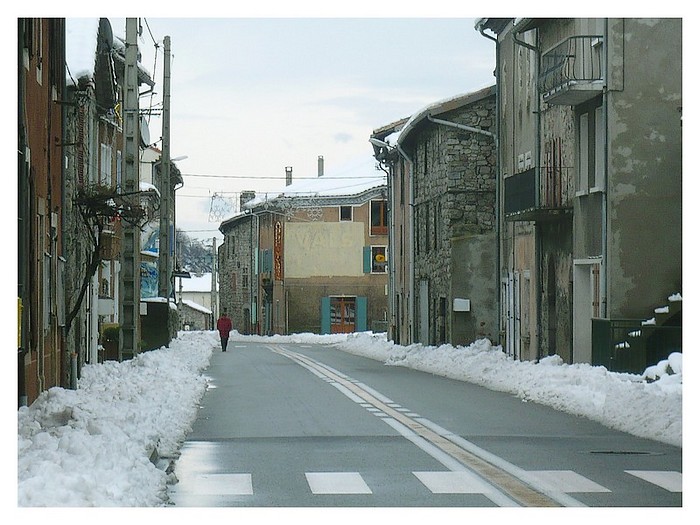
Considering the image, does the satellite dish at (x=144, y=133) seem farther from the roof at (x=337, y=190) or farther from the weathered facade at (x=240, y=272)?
the weathered facade at (x=240, y=272)

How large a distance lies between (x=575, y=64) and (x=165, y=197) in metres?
15.0

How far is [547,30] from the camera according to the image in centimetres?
3083

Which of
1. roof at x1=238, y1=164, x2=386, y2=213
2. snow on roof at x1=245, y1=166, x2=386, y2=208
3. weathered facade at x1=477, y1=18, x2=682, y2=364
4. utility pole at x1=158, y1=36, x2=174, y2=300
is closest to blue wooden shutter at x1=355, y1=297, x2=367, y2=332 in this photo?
roof at x1=238, y1=164, x2=386, y2=213

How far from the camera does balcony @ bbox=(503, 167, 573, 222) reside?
29766 millimetres

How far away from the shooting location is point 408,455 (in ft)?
47.2

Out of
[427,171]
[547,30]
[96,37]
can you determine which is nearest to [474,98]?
[427,171]

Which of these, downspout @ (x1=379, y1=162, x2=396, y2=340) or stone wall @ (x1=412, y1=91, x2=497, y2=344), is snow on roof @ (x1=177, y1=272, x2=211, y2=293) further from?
stone wall @ (x1=412, y1=91, x2=497, y2=344)

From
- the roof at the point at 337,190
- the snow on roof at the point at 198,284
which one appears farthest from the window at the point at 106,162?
the snow on roof at the point at 198,284

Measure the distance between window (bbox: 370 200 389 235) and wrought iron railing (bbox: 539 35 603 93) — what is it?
1767 inches

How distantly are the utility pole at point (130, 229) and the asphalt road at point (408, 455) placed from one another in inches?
202

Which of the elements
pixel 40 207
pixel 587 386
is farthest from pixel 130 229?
pixel 587 386
